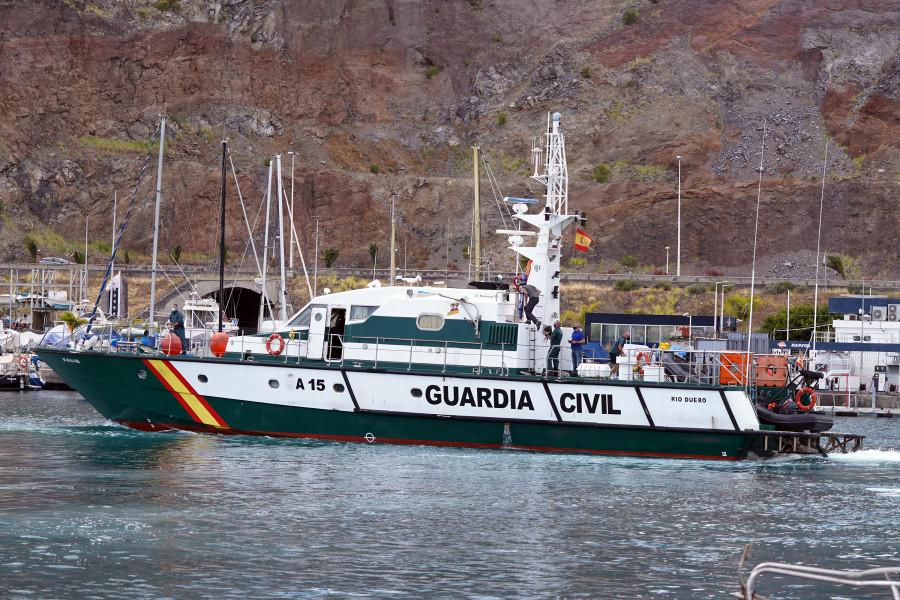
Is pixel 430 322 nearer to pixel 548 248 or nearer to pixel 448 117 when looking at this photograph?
pixel 548 248

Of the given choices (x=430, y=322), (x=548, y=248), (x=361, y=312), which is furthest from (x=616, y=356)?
(x=361, y=312)

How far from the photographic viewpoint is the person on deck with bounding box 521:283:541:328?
24.5 m

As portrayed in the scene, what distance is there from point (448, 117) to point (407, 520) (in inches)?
3570

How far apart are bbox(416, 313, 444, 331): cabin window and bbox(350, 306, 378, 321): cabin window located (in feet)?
3.42

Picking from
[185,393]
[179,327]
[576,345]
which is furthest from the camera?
[179,327]

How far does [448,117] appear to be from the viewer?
346 feet

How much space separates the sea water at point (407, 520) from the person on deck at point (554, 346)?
2.00 m

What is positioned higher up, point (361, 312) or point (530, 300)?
point (530, 300)

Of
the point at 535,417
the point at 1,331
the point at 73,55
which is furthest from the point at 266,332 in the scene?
the point at 73,55

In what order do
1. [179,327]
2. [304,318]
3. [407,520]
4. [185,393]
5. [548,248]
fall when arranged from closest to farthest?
[407,520], [185,393], [304,318], [179,327], [548,248]

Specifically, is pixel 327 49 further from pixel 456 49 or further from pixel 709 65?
pixel 709 65

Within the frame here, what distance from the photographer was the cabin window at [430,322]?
80.9 ft

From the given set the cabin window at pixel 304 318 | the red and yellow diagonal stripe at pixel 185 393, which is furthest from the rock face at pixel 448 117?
the red and yellow diagonal stripe at pixel 185 393

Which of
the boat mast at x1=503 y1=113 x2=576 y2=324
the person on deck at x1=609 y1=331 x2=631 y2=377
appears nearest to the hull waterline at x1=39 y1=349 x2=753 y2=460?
the person on deck at x1=609 y1=331 x2=631 y2=377
